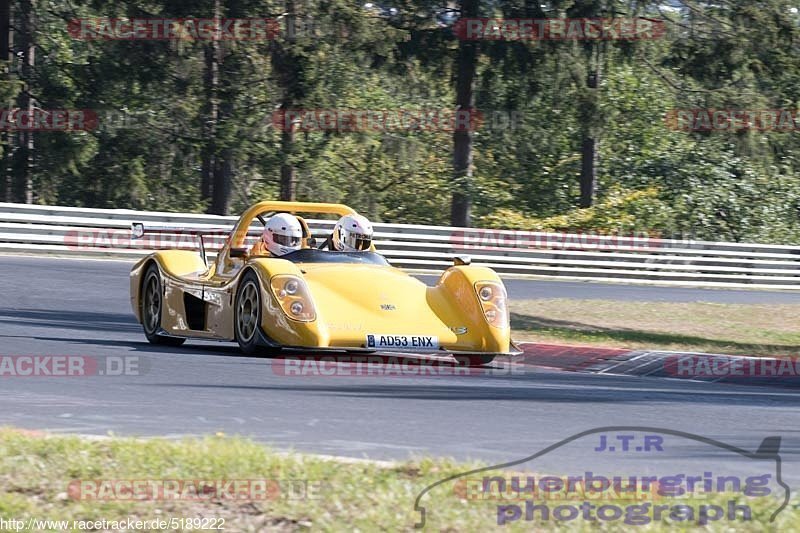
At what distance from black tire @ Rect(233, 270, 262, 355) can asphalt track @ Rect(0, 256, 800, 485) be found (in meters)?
0.17

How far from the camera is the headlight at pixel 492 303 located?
11.9 metres

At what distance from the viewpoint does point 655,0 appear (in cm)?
3369

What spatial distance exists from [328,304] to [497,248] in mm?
16475

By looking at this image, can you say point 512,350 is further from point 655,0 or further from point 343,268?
point 655,0

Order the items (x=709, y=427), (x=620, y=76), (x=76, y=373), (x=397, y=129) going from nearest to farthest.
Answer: (x=709, y=427), (x=76, y=373), (x=397, y=129), (x=620, y=76)

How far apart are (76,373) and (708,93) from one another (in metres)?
26.3

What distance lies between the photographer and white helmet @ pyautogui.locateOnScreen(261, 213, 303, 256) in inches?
499

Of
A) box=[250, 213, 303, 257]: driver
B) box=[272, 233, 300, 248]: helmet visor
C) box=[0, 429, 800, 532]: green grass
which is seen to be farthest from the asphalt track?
box=[272, 233, 300, 248]: helmet visor

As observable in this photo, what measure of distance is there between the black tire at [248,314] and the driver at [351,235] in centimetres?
129

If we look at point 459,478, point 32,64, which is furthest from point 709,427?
point 32,64

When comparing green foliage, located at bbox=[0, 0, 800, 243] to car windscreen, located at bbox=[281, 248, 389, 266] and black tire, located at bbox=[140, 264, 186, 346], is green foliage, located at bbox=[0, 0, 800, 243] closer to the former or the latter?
black tire, located at bbox=[140, 264, 186, 346]

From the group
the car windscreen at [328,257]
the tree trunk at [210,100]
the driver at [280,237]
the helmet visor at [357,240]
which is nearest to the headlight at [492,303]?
the car windscreen at [328,257]

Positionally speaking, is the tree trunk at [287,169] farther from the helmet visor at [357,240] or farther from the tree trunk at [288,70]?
the helmet visor at [357,240]

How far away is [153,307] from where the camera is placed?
13609mm
